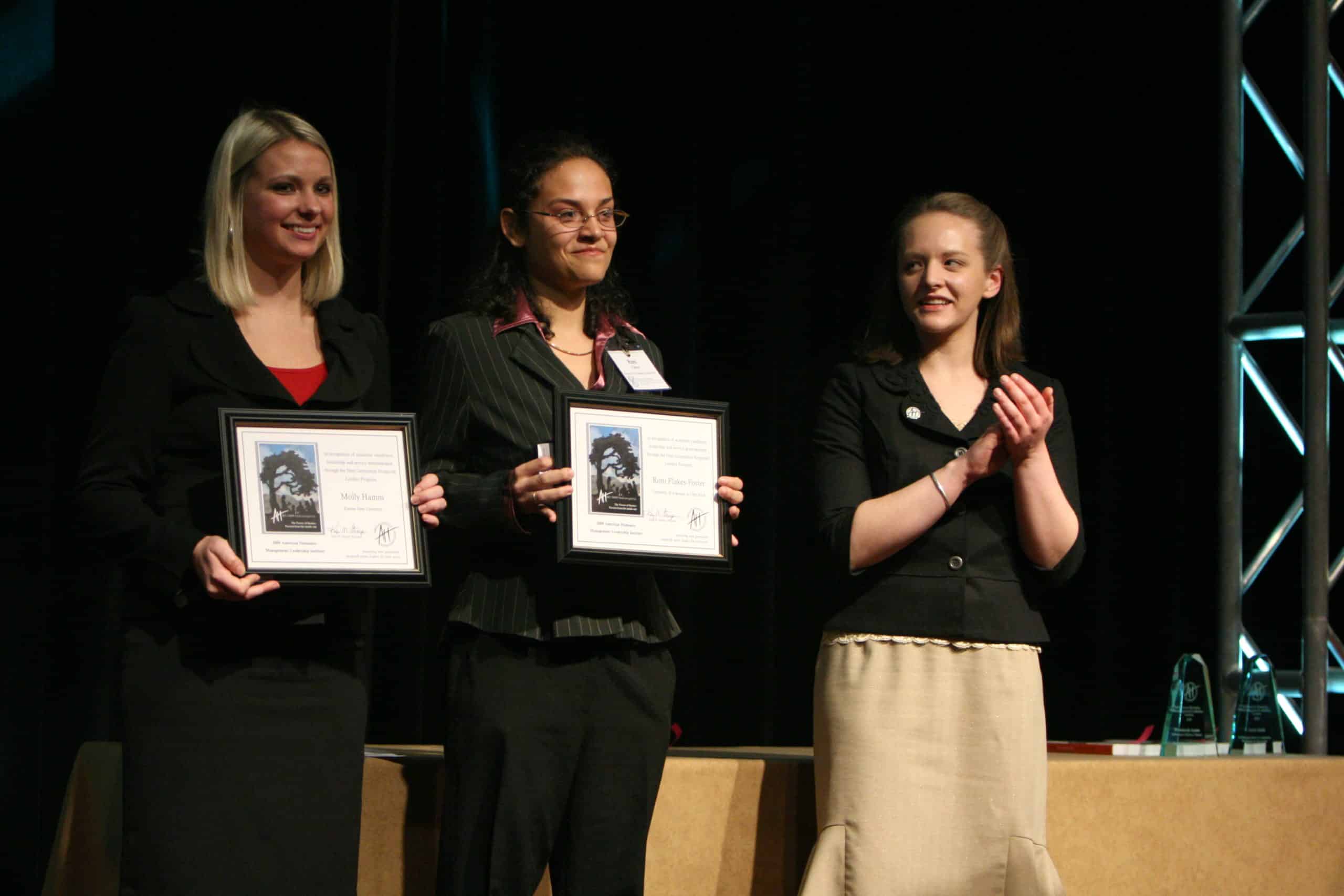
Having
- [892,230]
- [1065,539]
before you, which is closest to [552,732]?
[1065,539]

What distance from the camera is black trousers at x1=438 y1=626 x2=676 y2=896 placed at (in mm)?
2207

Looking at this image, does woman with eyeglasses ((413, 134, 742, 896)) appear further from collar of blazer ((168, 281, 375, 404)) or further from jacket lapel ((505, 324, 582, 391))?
collar of blazer ((168, 281, 375, 404))

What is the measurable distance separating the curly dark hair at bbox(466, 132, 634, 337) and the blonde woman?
0.30 meters

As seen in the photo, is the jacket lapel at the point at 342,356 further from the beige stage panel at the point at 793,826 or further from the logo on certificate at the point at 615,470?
the beige stage panel at the point at 793,826

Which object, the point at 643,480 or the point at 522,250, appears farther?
the point at 522,250

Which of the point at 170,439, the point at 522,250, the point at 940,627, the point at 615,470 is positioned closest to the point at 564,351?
the point at 522,250

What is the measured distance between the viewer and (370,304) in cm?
383

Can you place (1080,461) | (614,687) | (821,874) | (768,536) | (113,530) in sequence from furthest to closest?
(1080,461)
(768,536)
(821,874)
(614,687)
(113,530)

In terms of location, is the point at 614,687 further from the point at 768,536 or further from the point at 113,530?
the point at 768,536

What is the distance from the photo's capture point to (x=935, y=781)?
96.3 inches

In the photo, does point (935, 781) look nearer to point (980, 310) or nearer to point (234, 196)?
point (980, 310)

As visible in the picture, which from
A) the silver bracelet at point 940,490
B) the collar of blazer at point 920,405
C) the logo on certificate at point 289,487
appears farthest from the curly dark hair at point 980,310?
the logo on certificate at point 289,487

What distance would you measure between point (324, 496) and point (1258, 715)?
8.25 ft

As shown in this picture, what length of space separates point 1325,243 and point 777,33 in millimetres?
1739
